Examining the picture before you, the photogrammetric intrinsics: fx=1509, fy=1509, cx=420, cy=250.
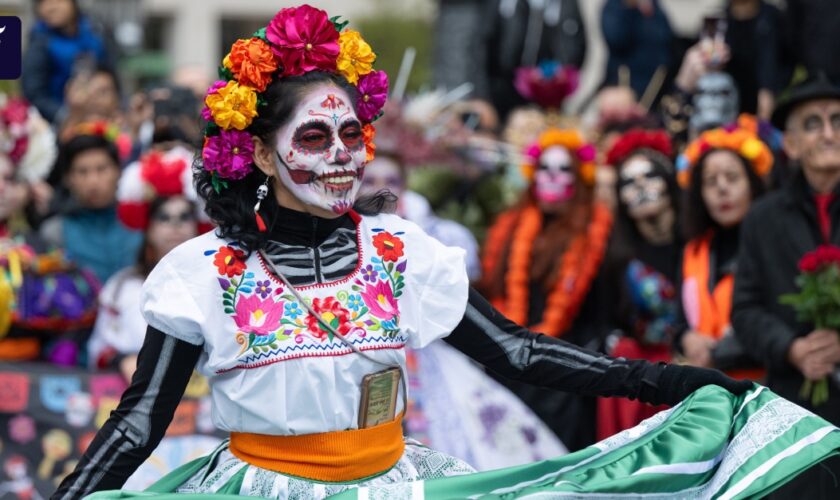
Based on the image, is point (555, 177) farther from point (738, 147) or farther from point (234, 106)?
point (234, 106)

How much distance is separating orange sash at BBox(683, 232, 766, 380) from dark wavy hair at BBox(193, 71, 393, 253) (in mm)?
3284

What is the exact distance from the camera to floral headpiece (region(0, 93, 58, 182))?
8.24 metres

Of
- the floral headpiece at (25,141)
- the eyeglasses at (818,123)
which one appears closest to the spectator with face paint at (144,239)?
the floral headpiece at (25,141)

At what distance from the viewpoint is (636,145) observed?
815cm

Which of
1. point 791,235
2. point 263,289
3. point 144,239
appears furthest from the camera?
point 144,239

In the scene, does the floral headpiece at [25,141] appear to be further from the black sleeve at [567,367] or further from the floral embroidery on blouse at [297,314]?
the black sleeve at [567,367]

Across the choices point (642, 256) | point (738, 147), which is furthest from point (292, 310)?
point (642, 256)

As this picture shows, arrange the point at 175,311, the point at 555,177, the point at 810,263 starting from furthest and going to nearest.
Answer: the point at 555,177 < the point at 810,263 < the point at 175,311

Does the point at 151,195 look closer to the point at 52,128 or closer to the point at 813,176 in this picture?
the point at 52,128

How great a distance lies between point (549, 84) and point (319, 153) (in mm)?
5906

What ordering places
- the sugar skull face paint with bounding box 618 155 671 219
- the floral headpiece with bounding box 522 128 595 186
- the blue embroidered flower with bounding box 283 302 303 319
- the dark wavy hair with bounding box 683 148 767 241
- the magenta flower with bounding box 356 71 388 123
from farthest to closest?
the floral headpiece with bounding box 522 128 595 186 → the sugar skull face paint with bounding box 618 155 671 219 → the dark wavy hair with bounding box 683 148 767 241 → the magenta flower with bounding box 356 71 388 123 → the blue embroidered flower with bounding box 283 302 303 319

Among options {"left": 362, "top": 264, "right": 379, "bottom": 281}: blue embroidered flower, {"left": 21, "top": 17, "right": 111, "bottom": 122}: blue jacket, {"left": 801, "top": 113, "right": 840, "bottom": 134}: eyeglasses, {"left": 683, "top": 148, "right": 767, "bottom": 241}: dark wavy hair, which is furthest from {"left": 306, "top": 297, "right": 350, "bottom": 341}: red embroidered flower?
{"left": 21, "top": 17, "right": 111, "bottom": 122}: blue jacket

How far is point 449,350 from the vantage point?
7.76m

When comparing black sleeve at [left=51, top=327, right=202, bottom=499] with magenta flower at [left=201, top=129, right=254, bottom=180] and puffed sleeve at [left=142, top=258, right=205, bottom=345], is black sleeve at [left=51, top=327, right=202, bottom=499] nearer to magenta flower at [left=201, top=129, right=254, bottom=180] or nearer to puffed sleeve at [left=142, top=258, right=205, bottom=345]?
puffed sleeve at [left=142, top=258, right=205, bottom=345]
